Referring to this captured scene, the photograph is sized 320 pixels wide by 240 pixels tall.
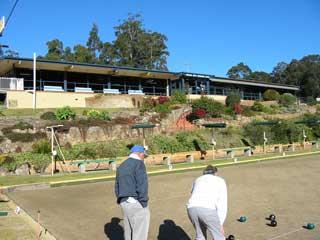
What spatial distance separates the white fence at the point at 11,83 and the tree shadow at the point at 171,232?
Answer: 1108 inches

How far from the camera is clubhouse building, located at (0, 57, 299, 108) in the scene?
117 feet

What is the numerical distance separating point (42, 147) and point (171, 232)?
52.3 ft

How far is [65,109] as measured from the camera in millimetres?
30359

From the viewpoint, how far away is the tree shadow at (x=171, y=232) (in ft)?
28.9

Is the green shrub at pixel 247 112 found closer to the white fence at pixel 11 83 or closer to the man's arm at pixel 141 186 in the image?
the white fence at pixel 11 83

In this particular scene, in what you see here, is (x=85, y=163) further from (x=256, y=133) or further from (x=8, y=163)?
(x=256, y=133)

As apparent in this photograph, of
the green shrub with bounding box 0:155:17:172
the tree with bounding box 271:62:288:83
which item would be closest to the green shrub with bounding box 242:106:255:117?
the green shrub with bounding box 0:155:17:172

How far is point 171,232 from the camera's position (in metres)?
9.31

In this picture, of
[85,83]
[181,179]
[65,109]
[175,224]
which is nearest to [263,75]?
[85,83]

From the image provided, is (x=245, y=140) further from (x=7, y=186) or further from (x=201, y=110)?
(x=7, y=186)

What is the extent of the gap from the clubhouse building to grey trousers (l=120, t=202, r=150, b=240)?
2951 cm

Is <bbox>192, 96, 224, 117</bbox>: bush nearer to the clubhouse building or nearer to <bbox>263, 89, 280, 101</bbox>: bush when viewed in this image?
the clubhouse building

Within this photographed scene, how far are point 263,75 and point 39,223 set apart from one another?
93.1m

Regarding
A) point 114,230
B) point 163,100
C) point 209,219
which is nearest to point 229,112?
point 163,100
